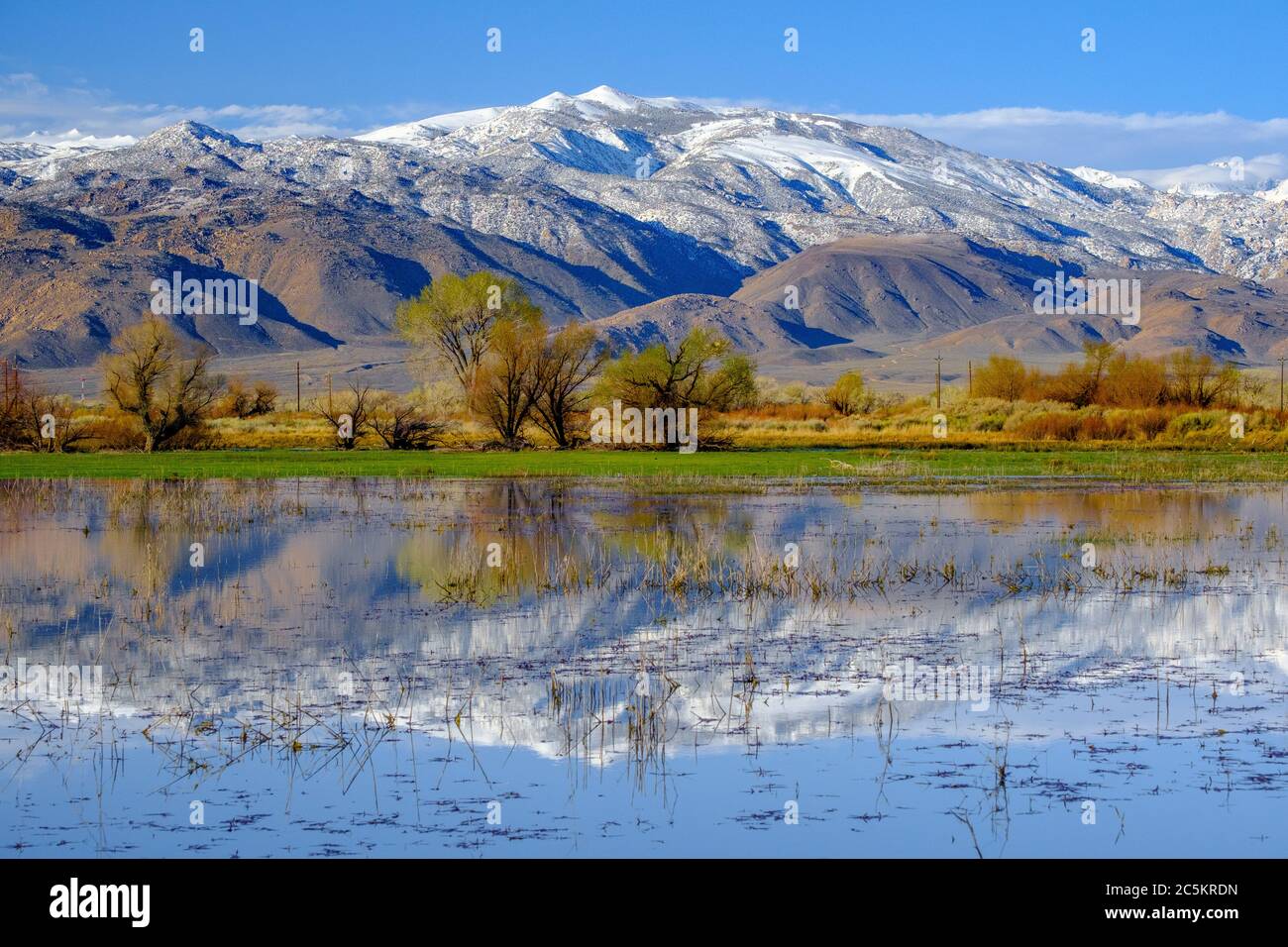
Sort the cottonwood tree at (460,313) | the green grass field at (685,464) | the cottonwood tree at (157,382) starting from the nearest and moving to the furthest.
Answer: the green grass field at (685,464) < the cottonwood tree at (157,382) < the cottonwood tree at (460,313)

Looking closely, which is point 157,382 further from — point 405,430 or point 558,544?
point 558,544

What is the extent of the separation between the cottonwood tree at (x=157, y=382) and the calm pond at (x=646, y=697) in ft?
116

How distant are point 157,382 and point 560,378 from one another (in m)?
14.9

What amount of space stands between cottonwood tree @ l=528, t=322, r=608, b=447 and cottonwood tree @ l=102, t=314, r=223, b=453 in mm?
12432

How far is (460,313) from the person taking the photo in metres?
75.6

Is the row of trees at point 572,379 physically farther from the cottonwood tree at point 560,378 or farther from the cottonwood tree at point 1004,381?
the cottonwood tree at point 1004,381

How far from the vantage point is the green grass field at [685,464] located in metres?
43.3

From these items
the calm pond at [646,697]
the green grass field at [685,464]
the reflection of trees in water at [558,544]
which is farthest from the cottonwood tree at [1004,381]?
the calm pond at [646,697]

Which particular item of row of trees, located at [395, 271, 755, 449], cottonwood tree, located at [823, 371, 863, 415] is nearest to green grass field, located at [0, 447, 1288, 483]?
row of trees, located at [395, 271, 755, 449]

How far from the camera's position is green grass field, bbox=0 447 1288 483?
43281 mm

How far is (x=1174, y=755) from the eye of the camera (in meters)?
10.3
